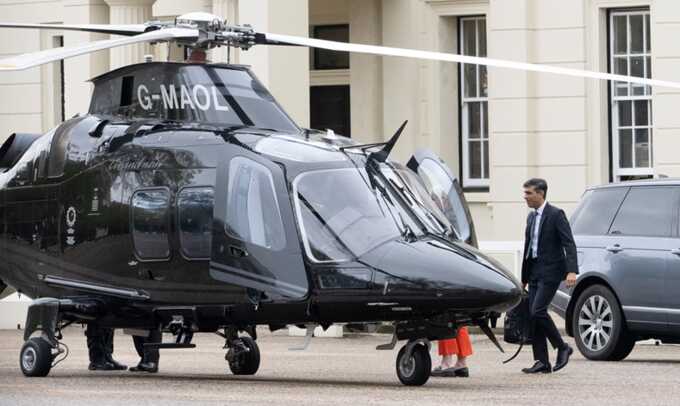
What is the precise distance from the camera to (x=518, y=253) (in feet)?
87.0

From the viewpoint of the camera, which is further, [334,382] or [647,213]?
[647,213]

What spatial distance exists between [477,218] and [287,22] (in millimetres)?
4095

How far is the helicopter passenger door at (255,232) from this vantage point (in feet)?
57.5

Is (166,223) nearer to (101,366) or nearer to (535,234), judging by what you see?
(101,366)

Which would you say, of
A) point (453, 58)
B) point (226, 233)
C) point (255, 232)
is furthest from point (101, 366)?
point (453, 58)

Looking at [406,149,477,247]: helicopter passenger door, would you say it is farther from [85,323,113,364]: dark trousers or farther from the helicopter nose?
[85,323,113,364]: dark trousers

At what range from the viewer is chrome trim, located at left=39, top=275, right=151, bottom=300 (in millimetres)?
18734

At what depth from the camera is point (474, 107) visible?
101 feet

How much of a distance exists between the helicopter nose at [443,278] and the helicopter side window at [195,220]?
177 cm

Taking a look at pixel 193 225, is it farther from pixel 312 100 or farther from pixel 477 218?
pixel 312 100

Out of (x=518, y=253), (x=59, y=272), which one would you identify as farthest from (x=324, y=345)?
(x=59, y=272)

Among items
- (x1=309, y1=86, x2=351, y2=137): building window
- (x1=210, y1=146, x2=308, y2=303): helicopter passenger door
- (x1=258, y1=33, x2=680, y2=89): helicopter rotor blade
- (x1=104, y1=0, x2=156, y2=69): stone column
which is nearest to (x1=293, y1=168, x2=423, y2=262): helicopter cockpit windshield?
(x1=210, y1=146, x2=308, y2=303): helicopter passenger door

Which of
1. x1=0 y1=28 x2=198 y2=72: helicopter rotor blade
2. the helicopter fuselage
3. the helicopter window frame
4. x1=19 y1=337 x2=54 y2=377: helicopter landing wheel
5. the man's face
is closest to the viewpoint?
x1=0 y1=28 x2=198 y2=72: helicopter rotor blade

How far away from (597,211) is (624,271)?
0.99 m
